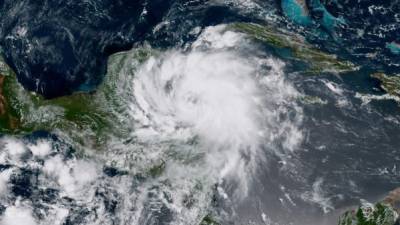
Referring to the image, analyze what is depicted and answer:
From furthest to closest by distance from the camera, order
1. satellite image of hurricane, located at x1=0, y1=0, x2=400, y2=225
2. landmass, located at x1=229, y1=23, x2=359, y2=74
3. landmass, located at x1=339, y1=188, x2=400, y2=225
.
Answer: landmass, located at x1=229, y1=23, x2=359, y2=74 < satellite image of hurricane, located at x1=0, y1=0, x2=400, y2=225 < landmass, located at x1=339, y1=188, x2=400, y2=225

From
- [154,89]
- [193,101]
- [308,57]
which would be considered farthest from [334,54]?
[154,89]

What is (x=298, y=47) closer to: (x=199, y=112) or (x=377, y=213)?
(x=199, y=112)

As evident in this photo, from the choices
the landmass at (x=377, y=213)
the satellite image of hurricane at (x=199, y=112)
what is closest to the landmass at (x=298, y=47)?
the satellite image of hurricane at (x=199, y=112)

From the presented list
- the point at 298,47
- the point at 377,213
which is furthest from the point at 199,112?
the point at 377,213

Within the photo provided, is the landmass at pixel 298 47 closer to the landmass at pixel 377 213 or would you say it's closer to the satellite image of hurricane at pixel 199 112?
the satellite image of hurricane at pixel 199 112

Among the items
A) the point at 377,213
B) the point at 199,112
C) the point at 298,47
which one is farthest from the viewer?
the point at 298,47

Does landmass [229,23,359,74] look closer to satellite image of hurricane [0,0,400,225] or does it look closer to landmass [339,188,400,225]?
satellite image of hurricane [0,0,400,225]

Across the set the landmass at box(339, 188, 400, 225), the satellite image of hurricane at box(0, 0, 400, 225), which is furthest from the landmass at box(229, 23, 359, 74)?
the landmass at box(339, 188, 400, 225)

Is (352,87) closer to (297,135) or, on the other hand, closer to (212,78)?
(297,135)
